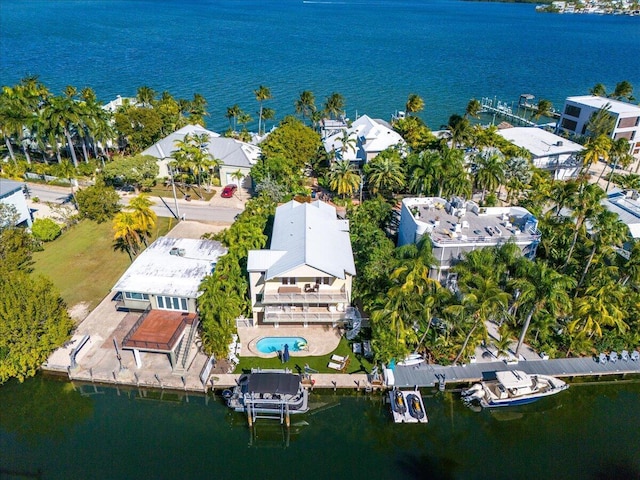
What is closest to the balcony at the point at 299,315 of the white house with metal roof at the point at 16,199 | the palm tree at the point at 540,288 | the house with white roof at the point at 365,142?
the palm tree at the point at 540,288

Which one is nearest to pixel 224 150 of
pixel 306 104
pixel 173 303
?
pixel 306 104

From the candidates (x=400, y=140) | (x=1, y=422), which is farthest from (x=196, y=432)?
(x=400, y=140)

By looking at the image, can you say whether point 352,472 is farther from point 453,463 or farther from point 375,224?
point 375,224

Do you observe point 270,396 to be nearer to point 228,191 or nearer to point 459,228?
point 459,228

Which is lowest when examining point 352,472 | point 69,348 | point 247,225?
point 352,472

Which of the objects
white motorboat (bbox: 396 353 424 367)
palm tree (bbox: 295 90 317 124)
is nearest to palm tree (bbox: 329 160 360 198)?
white motorboat (bbox: 396 353 424 367)

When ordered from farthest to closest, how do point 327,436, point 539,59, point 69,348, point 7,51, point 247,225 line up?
point 539,59 < point 7,51 < point 247,225 < point 69,348 < point 327,436

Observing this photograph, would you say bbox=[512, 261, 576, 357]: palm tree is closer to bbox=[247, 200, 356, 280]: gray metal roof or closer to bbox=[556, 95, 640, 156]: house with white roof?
bbox=[247, 200, 356, 280]: gray metal roof
